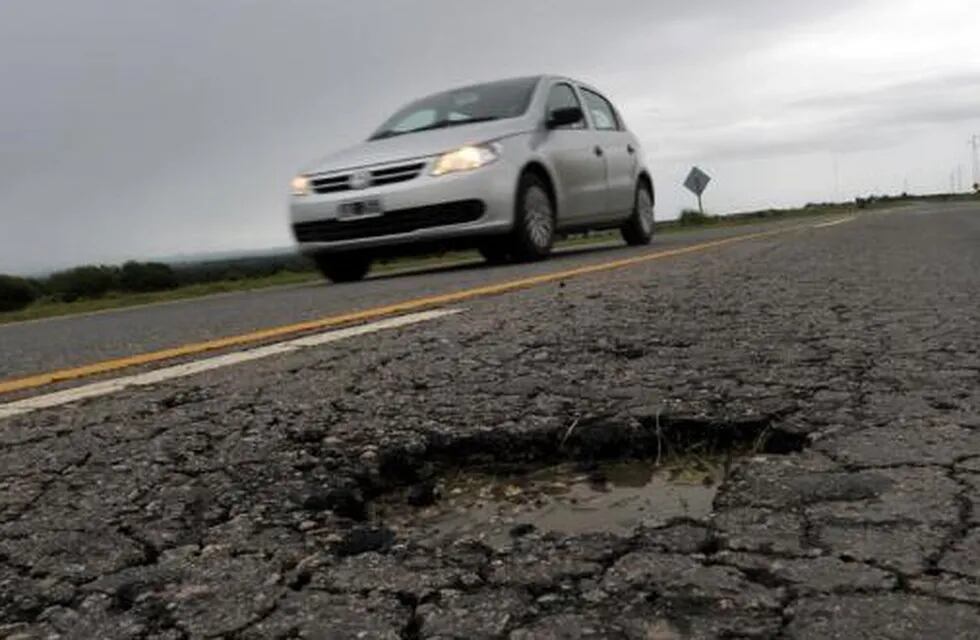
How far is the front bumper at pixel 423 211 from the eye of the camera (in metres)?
7.65

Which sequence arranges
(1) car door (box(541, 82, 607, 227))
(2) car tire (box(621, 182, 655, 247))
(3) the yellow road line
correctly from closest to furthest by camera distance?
(3) the yellow road line < (1) car door (box(541, 82, 607, 227)) < (2) car tire (box(621, 182, 655, 247))

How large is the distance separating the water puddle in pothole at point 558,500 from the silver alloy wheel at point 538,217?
19.9 ft

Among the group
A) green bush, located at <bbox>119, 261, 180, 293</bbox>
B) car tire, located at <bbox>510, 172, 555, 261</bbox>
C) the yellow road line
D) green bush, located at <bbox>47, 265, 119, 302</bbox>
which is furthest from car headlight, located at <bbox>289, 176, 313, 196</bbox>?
green bush, located at <bbox>47, 265, 119, 302</bbox>

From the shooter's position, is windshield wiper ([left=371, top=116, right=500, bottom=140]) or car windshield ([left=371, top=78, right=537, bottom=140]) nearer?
windshield wiper ([left=371, top=116, right=500, bottom=140])

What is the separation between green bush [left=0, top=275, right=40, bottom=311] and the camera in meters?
19.0

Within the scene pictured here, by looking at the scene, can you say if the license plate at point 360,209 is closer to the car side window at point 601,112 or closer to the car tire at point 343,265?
the car tire at point 343,265

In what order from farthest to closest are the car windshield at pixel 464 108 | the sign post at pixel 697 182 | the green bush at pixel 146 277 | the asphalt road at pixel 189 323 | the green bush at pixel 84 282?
1. the sign post at pixel 697 182
2. the green bush at pixel 84 282
3. the green bush at pixel 146 277
4. the car windshield at pixel 464 108
5. the asphalt road at pixel 189 323

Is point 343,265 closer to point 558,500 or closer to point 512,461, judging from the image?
point 512,461

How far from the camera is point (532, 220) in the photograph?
824 cm

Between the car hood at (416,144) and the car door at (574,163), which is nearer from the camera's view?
the car hood at (416,144)

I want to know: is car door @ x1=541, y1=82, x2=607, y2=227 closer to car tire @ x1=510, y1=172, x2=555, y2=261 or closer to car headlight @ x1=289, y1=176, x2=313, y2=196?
car tire @ x1=510, y1=172, x2=555, y2=261

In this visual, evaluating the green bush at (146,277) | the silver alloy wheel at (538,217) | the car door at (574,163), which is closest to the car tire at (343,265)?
the silver alloy wheel at (538,217)

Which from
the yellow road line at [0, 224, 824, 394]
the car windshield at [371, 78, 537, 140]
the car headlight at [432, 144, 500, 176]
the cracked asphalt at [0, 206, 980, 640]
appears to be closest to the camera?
the cracked asphalt at [0, 206, 980, 640]

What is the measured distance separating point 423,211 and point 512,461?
222 inches
